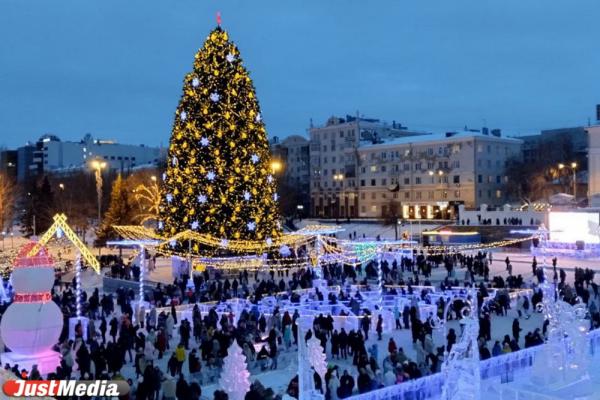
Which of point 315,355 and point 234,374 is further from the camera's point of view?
point 315,355

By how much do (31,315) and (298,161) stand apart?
7951 cm

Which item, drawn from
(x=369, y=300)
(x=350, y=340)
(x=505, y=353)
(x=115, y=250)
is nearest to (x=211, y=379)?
(x=350, y=340)

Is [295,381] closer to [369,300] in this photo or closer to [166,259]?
[369,300]

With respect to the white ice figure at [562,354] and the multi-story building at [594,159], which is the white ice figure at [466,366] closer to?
the white ice figure at [562,354]

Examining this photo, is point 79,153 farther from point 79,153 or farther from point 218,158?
point 218,158

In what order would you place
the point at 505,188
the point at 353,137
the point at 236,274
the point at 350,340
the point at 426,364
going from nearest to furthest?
the point at 426,364
the point at 350,340
the point at 236,274
the point at 505,188
the point at 353,137

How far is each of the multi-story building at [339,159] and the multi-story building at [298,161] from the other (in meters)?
1.46

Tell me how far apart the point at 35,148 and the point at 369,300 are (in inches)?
5142

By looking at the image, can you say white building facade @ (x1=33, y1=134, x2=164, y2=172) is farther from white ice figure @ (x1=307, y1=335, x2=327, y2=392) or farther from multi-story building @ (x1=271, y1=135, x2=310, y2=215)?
white ice figure @ (x1=307, y1=335, x2=327, y2=392)

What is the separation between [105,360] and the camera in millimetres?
15062

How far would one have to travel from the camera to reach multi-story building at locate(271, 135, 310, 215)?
92125mm

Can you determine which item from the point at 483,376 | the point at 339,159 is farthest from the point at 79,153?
the point at 483,376

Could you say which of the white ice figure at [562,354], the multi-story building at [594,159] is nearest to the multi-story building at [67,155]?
the multi-story building at [594,159]

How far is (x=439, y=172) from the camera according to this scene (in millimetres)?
74938
